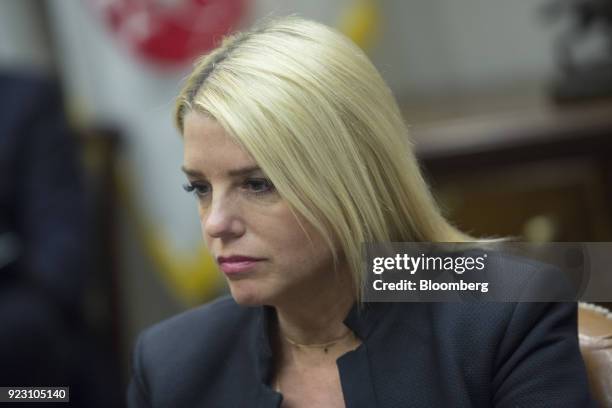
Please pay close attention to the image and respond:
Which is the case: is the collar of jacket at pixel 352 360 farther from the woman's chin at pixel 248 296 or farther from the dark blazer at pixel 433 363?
the woman's chin at pixel 248 296

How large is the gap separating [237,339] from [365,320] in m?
0.21

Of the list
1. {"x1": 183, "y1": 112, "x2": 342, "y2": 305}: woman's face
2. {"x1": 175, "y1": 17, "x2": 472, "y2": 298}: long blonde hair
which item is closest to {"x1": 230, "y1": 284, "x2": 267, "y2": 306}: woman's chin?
{"x1": 183, "y1": 112, "x2": 342, "y2": 305}: woman's face

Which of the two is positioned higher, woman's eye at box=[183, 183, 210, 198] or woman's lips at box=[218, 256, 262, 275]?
woman's eye at box=[183, 183, 210, 198]

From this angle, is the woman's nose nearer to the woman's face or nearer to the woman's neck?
the woman's face

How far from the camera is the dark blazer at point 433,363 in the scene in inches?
51.5

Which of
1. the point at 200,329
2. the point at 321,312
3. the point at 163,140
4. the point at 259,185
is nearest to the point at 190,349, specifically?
the point at 200,329

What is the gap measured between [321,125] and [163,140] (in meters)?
2.10

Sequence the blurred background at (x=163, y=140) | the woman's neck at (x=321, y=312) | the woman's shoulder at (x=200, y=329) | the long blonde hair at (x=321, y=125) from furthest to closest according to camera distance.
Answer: the blurred background at (x=163, y=140) → the woman's shoulder at (x=200, y=329) → the woman's neck at (x=321, y=312) → the long blonde hair at (x=321, y=125)

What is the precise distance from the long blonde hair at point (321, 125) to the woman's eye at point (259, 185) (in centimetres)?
2

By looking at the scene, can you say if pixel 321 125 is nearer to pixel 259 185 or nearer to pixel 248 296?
pixel 259 185

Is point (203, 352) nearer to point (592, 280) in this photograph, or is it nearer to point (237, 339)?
point (237, 339)

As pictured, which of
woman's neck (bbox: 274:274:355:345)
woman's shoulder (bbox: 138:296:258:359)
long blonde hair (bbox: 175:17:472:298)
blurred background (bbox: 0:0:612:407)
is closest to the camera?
long blonde hair (bbox: 175:17:472:298)

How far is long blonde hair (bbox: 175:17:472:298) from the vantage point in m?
1.27

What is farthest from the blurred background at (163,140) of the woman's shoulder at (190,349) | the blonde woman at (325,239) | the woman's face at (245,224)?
the woman's face at (245,224)
